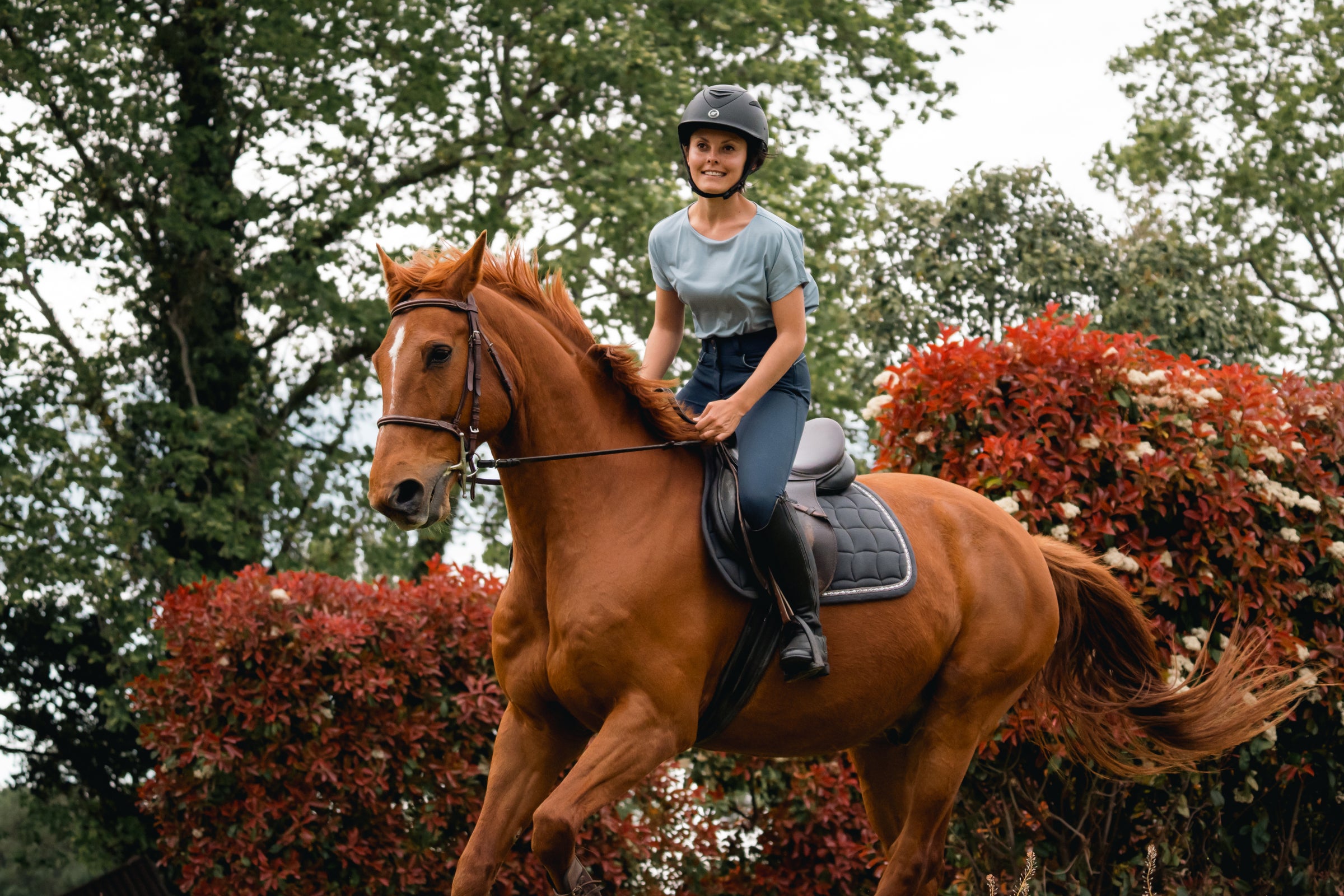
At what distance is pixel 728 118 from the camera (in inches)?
157

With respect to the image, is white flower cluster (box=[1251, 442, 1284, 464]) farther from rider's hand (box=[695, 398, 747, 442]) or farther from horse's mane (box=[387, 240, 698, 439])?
horse's mane (box=[387, 240, 698, 439])

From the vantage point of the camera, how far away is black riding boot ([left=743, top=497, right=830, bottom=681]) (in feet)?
12.8

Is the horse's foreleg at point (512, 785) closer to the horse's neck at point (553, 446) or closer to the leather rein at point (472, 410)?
the horse's neck at point (553, 446)

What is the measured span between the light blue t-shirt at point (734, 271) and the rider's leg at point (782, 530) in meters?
0.30

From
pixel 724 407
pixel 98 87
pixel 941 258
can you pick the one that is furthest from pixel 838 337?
pixel 724 407

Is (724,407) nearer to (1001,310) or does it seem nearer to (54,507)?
(54,507)

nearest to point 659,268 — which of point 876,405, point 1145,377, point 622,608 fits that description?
point 622,608

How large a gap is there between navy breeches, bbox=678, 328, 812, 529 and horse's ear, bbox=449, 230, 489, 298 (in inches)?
36.4

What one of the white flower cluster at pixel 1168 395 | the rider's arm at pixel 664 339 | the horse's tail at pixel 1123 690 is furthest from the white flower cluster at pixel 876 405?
the rider's arm at pixel 664 339

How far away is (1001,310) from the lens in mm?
13453

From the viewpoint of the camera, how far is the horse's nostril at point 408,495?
3311 millimetres

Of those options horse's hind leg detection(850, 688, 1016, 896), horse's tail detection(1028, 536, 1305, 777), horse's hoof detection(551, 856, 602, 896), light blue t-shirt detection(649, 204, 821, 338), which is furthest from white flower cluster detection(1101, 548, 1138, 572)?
horse's hoof detection(551, 856, 602, 896)

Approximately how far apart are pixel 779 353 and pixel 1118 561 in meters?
2.48

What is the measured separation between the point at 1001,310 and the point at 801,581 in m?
10.2
